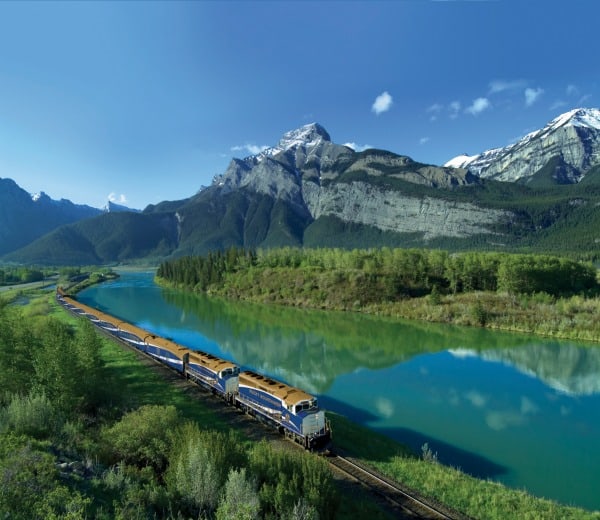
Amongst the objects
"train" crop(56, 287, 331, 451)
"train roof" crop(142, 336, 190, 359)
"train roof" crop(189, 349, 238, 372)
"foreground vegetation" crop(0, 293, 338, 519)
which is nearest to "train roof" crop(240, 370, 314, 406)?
"train" crop(56, 287, 331, 451)

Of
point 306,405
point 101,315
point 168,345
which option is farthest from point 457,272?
point 306,405

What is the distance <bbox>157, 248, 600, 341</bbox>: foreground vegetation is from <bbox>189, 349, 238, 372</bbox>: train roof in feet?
175

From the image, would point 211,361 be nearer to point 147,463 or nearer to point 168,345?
point 168,345

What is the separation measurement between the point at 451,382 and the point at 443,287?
5550 centimetres

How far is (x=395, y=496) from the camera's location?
20109 mm

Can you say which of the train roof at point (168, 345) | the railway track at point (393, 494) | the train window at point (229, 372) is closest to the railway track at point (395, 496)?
the railway track at point (393, 494)

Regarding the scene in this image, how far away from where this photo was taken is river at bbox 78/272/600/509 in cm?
2798

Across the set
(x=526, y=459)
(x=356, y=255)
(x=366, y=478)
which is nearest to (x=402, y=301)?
(x=356, y=255)

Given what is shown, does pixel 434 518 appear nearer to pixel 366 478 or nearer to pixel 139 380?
pixel 366 478

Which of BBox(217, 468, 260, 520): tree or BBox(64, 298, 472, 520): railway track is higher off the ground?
BBox(217, 468, 260, 520): tree

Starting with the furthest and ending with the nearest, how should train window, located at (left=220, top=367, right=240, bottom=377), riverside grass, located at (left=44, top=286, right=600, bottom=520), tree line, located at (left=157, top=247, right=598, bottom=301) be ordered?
tree line, located at (left=157, top=247, right=598, bottom=301), train window, located at (left=220, top=367, right=240, bottom=377), riverside grass, located at (left=44, top=286, right=600, bottom=520)

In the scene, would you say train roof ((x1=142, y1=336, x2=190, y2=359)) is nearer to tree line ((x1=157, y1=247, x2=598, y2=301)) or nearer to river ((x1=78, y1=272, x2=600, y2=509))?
river ((x1=78, y1=272, x2=600, y2=509))

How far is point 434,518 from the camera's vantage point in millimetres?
18328

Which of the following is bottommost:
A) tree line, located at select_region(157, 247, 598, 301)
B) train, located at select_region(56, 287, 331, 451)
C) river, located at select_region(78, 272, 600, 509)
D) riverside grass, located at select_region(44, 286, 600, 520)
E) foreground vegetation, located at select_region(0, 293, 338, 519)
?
river, located at select_region(78, 272, 600, 509)
